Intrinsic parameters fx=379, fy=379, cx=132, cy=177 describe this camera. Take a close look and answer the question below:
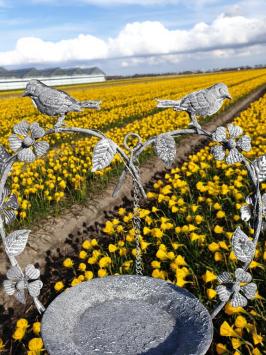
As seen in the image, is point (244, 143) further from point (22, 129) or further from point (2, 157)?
point (2, 157)

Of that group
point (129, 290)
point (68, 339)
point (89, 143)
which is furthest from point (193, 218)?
point (89, 143)

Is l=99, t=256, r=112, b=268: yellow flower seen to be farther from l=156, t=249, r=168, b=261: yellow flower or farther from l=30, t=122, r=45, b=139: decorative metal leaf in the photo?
l=30, t=122, r=45, b=139: decorative metal leaf

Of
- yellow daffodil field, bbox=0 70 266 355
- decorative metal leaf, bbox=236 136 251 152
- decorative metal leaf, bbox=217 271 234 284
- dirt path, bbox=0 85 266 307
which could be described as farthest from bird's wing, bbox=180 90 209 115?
dirt path, bbox=0 85 266 307

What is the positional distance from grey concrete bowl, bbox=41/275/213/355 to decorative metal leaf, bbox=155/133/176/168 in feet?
3.08

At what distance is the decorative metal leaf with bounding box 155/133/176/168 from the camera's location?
2.16 m

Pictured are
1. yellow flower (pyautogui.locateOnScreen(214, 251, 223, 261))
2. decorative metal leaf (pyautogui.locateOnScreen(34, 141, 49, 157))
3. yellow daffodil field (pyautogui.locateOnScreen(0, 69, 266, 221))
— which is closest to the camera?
decorative metal leaf (pyautogui.locateOnScreen(34, 141, 49, 157))

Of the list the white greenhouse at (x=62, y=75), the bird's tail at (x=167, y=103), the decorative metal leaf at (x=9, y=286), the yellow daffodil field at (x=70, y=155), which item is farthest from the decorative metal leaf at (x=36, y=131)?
the white greenhouse at (x=62, y=75)

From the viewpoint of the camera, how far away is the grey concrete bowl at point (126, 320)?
2.06 metres

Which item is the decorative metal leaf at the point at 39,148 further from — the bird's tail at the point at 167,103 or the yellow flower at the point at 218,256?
the yellow flower at the point at 218,256

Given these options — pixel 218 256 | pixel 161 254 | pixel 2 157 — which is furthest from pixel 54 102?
pixel 218 256

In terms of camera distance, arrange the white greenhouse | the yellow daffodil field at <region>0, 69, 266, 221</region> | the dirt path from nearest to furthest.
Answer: the dirt path
the yellow daffodil field at <region>0, 69, 266, 221</region>
the white greenhouse

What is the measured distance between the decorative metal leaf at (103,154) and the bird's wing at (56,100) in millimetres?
278

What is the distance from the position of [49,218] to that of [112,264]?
2.02m

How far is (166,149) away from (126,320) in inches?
43.0
